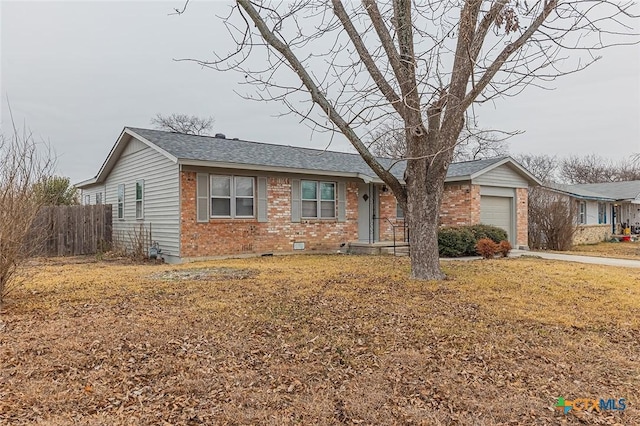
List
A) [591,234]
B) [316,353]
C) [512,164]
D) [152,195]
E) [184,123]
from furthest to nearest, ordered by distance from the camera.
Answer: [184,123]
[591,234]
[512,164]
[152,195]
[316,353]

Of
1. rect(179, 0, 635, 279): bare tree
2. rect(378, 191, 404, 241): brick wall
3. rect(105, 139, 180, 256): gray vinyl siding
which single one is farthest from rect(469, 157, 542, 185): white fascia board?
rect(105, 139, 180, 256): gray vinyl siding

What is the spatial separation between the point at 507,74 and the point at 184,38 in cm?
568

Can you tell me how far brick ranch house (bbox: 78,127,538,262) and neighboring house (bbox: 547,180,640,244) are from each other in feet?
23.5

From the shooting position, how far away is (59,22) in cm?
855

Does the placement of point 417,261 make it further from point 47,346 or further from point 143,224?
point 143,224

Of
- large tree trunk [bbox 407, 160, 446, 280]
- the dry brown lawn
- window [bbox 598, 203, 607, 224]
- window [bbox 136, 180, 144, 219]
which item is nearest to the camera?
the dry brown lawn

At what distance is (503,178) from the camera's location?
15.6m

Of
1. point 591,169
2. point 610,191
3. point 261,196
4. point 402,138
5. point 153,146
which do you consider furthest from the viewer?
point 591,169

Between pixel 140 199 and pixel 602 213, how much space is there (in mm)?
26144

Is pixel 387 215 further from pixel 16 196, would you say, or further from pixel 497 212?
pixel 16 196

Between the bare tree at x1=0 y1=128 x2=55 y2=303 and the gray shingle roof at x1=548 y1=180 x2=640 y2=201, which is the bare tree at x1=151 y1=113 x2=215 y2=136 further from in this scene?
the bare tree at x1=0 y1=128 x2=55 y2=303

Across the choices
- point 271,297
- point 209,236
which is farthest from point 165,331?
point 209,236

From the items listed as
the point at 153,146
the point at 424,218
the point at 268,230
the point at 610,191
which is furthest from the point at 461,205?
the point at 610,191

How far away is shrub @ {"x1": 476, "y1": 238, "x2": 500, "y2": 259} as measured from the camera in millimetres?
12297
